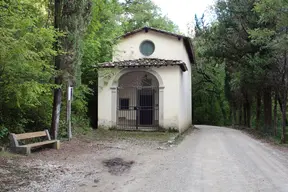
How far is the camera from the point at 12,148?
7.54m

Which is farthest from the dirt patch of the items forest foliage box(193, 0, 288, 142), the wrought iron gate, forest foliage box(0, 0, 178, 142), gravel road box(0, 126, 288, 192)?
the wrought iron gate

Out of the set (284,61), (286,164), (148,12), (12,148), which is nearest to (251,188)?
(286,164)

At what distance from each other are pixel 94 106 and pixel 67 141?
681 centimetres

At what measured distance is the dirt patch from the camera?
6691 millimetres

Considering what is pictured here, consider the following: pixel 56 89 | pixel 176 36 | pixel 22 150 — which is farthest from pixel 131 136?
pixel 176 36

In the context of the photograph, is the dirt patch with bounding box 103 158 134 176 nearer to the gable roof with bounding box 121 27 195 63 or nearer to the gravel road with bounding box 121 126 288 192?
the gravel road with bounding box 121 126 288 192

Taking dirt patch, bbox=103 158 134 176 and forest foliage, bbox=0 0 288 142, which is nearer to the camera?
dirt patch, bbox=103 158 134 176

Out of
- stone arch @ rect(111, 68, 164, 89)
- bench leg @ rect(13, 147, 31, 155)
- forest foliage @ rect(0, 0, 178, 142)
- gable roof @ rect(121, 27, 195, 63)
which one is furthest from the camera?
gable roof @ rect(121, 27, 195, 63)

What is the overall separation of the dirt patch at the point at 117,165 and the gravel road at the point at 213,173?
1.79ft

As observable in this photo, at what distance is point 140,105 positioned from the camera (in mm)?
17781

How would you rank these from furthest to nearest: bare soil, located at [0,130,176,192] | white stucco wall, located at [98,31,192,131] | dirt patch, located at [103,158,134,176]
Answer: white stucco wall, located at [98,31,192,131] < dirt patch, located at [103,158,134,176] < bare soil, located at [0,130,176,192]

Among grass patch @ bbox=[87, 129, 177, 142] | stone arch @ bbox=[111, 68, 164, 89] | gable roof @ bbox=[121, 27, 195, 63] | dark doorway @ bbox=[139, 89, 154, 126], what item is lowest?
grass patch @ bbox=[87, 129, 177, 142]

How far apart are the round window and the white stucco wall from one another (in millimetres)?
186

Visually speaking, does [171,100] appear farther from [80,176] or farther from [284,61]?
[80,176]
